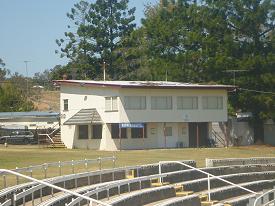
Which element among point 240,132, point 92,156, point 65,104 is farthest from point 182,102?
point 92,156

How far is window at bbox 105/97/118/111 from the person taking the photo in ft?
173

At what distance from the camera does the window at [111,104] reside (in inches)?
2077

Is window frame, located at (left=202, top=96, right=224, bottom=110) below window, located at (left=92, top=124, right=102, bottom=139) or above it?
above

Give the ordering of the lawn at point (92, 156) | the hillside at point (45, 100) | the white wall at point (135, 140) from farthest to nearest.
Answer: the hillside at point (45, 100) < the white wall at point (135, 140) < the lawn at point (92, 156)

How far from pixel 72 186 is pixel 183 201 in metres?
3.55

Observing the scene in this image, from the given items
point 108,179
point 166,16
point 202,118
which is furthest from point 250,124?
point 108,179

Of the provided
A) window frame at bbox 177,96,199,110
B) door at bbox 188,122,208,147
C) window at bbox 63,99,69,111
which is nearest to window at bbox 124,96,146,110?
window frame at bbox 177,96,199,110

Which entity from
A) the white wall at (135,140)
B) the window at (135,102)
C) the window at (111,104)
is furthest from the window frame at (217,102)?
the window at (111,104)

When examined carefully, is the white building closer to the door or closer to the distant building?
the door

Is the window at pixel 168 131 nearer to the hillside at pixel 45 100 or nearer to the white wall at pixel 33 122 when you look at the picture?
the white wall at pixel 33 122

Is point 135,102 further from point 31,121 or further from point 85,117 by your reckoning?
point 31,121

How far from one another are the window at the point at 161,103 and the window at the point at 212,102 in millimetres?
3612

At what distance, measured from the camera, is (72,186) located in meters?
20.8

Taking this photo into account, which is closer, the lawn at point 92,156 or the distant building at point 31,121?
the lawn at point 92,156
